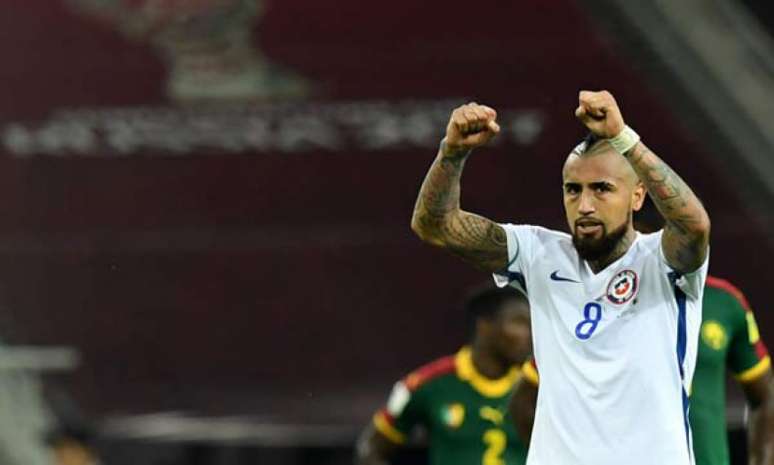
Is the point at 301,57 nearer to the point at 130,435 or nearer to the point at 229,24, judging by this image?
the point at 229,24

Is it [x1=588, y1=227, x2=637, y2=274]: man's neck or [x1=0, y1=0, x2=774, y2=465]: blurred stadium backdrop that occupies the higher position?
[x1=0, y1=0, x2=774, y2=465]: blurred stadium backdrop

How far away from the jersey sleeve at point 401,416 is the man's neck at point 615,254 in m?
3.25

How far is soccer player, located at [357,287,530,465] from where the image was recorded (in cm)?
950

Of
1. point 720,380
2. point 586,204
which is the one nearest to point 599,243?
point 586,204

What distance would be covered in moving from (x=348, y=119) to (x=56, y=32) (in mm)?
2197

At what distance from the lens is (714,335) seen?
305 inches

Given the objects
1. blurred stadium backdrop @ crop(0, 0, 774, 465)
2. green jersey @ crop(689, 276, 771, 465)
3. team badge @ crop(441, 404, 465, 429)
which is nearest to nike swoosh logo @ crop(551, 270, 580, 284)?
green jersey @ crop(689, 276, 771, 465)

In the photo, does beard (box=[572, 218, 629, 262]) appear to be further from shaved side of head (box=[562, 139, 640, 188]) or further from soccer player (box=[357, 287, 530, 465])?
soccer player (box=[357, 287, 530, 465])

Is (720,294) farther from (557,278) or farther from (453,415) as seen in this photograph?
(453,415)

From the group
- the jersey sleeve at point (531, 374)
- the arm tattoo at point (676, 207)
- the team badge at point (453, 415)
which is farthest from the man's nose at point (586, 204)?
the team badge at point (453, 415)

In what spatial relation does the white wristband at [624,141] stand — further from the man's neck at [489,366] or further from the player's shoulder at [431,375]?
the player's shoulder at [431,375]

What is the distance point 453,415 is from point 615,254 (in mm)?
3172

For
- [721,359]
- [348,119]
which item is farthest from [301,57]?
[721,359]

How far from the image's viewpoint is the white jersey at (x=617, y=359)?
20.9ft
